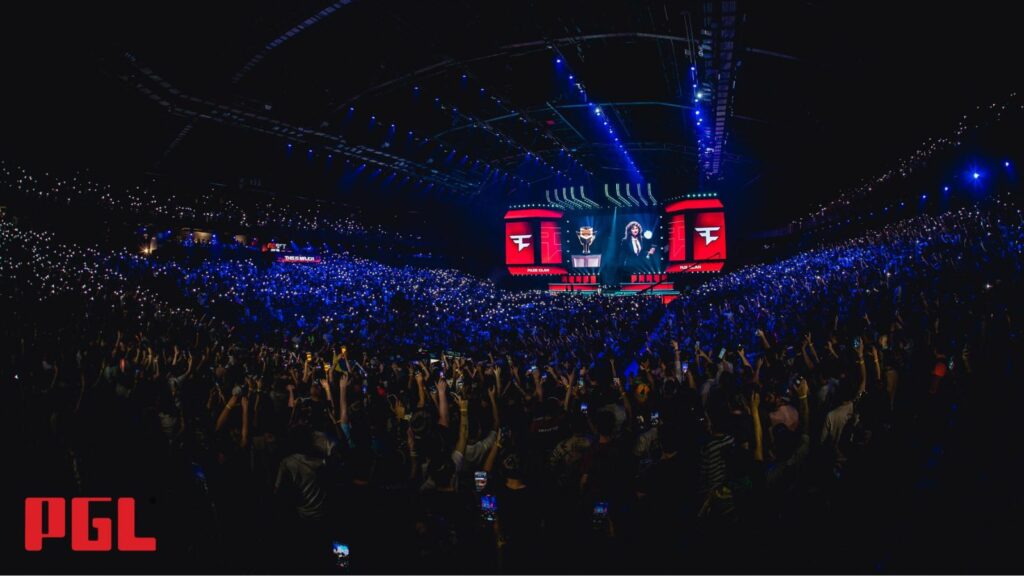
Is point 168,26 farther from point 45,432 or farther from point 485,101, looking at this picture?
point 45,432

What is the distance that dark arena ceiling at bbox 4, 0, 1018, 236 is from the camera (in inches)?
486

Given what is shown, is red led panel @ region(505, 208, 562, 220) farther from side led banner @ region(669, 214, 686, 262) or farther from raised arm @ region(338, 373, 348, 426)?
raised arm @ region(338, 373, 348, 426)

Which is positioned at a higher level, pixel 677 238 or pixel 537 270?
pixel 677 238

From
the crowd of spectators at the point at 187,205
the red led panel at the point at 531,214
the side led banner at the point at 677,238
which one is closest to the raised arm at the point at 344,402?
the crowd of spectators at the point at 187,205

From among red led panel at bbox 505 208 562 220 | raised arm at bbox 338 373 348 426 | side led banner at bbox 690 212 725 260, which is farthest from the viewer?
red led panel at bbox 505 208 562 220

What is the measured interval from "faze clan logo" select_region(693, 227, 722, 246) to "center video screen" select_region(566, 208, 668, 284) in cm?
291

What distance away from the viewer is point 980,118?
15039 mm


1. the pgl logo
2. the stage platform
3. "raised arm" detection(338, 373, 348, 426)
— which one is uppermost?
the stage platform

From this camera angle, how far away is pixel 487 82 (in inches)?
674

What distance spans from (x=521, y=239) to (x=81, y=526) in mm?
28455

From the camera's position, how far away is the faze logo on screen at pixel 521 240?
3173 cm

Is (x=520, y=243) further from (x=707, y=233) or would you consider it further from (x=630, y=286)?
(x=707, y=233)

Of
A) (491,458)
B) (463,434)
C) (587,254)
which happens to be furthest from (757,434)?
(587,254)

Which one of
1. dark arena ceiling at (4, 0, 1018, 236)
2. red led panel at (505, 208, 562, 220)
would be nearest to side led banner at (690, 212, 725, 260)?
dark arena ceiling at (4, 0, 1018, 236)
